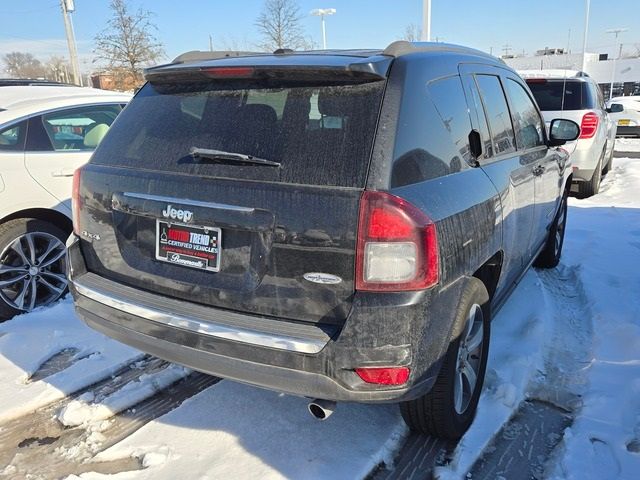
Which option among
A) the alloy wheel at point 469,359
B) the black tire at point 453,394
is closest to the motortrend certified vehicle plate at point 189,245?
the black tire at point 453,394

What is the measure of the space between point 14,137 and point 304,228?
3.27 m

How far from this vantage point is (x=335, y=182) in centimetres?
203

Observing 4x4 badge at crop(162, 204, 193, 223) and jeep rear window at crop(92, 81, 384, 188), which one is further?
4x4 badge at crop(162, 204, 193, 223)

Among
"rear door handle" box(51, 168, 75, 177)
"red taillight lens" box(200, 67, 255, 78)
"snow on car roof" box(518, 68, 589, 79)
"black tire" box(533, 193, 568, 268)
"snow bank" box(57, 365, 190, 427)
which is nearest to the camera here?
"red taillight lens" box(200, 67, 255, 78)

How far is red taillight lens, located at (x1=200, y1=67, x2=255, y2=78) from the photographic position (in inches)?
92.4

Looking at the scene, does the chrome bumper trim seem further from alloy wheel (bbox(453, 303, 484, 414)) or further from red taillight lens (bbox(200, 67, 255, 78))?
red taillight lens (bbox(200, 67, 255, 78))

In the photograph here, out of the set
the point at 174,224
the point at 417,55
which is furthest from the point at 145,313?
the point at 417,55

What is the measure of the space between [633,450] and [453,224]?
152 cm

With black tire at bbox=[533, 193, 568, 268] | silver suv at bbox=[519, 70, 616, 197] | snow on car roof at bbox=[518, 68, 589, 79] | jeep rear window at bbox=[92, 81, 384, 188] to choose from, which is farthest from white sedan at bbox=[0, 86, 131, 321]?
snow on car roof at bbox=[518, 68, 589, 79]

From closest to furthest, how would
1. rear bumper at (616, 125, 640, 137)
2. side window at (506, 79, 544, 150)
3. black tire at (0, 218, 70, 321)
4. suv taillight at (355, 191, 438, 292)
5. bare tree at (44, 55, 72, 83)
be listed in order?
suv taillight at (355, 191, 438, 292) < side window at (506, 79, 544, 150) < black tire at (0, 218, 70, 321) < rear bumper at (616, 125, 640, 137) < bare tree at (44, 55, 72, 83)

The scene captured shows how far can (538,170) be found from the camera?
3832 mm

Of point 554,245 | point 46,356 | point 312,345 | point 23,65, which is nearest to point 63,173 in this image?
point 46,356

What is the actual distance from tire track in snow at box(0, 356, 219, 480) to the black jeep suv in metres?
0.63

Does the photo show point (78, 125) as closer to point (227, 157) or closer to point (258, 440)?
point (227, 157)
